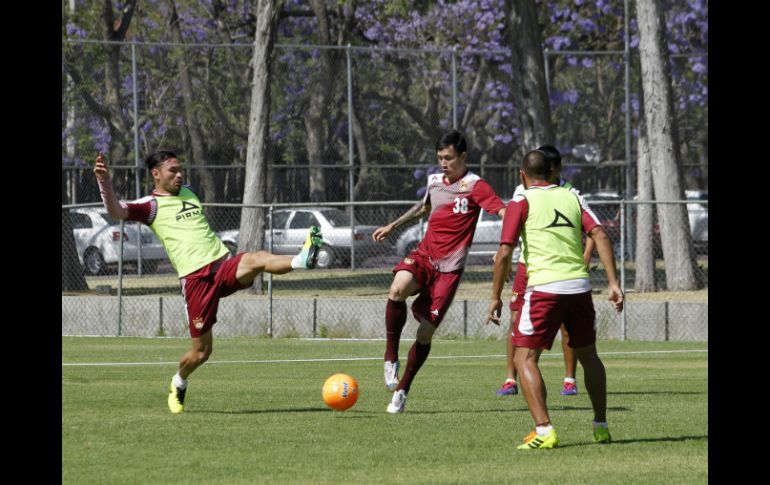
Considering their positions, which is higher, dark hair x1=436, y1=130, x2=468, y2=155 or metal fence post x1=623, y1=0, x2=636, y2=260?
metal fence post x1=623, y1=0, x2=636, y2=260

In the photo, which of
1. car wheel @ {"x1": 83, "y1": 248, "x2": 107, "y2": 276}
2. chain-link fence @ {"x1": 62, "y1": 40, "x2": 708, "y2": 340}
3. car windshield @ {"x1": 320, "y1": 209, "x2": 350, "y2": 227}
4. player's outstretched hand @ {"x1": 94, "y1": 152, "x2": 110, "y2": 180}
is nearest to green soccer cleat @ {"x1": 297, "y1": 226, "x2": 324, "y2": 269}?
player's outstretched hand @ {"x1": 94, "y1": 152, "x2": 110, "y2": 180}

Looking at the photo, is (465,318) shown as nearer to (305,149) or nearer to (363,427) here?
(305,149)

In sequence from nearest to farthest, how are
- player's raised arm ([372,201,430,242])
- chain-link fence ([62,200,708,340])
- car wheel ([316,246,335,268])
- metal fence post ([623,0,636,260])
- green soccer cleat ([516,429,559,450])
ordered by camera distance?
green soccer cleat ([516,429,559,450]) → player's raised arm ([372,201,430,242]) → chain-link fence ([62,200,708,340]) → car wheel ([316,246,335,268]) → metal fence post ([623,0,636,260])

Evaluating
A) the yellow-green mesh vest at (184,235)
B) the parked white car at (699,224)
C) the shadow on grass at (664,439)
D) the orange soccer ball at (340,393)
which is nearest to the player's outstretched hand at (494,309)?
the shadow on grass at (664,439)

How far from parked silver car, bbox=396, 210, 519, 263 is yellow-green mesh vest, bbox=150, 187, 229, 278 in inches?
557

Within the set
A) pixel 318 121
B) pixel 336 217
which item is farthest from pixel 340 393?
pixel 318 121

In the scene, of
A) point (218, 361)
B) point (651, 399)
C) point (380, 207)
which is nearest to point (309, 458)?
point (651, 399)

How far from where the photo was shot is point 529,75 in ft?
85.5

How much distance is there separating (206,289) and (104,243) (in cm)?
1564

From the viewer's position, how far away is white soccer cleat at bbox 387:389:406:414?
468 inches

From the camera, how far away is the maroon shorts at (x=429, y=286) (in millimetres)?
12484

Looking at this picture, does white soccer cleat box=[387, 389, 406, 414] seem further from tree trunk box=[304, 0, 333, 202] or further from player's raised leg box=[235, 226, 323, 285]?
tree trunk box=[304, 0, 333, 202]

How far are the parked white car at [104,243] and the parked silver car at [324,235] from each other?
138 centimetres

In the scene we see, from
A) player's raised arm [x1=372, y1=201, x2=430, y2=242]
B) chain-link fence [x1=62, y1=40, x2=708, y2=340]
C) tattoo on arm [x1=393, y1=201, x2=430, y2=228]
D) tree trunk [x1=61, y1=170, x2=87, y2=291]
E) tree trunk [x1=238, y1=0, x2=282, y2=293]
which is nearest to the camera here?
player's raised arm [x1=372, y1=201, x2=430, y2=242]
